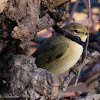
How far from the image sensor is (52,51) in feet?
7.80

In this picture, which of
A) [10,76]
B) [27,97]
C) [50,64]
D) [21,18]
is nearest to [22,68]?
[10,76]

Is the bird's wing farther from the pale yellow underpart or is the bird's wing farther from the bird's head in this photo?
the bird's head

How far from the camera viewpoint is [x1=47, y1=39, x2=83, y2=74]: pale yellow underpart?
228 cm

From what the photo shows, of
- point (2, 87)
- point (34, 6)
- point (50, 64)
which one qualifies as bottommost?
point (50, 64)

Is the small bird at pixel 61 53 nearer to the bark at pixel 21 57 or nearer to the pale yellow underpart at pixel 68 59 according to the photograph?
the pale yellow underpart at pixel 68 59

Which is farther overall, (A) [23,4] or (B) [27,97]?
(A) [23,4]

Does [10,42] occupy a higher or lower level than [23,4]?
lower

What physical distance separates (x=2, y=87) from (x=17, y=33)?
375 millimetres

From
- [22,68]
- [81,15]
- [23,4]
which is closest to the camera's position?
[22,68]

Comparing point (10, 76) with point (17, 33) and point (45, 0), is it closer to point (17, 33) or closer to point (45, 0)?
point (17, 33)

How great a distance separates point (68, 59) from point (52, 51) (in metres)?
0.22

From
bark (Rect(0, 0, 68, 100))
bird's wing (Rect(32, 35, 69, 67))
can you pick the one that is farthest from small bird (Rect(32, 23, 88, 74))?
bark (Rect(0, 0, 68, 100))

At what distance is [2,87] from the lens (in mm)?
1340

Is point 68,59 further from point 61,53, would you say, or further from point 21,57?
point 21,57
